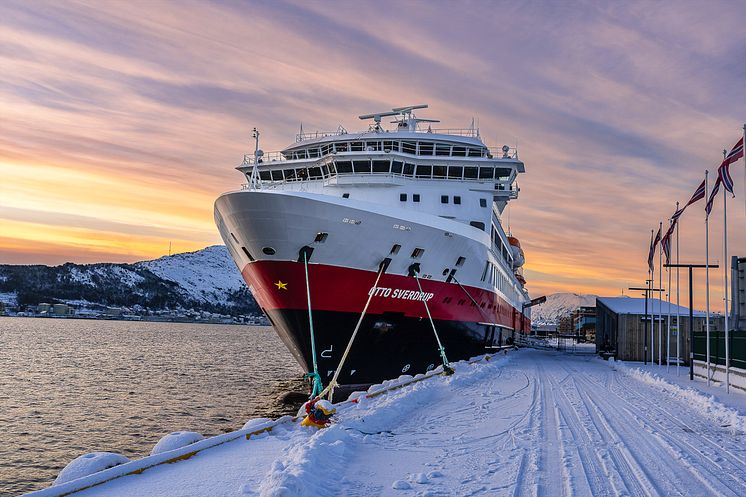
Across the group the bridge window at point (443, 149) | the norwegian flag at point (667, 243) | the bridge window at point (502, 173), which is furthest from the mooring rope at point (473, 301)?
the norwegian flag at point (667, 243)

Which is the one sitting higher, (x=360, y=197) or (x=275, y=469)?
(x=360, y=197)

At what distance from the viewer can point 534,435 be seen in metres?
10.3

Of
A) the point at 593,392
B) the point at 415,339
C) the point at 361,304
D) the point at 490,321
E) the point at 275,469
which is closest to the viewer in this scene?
the point at 275,469

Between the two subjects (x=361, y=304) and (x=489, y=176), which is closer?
(x=361, y=304)

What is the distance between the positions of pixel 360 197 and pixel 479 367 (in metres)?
8.85

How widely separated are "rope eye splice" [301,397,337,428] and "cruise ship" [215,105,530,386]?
18.7 ft

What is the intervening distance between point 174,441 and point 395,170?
19.9m

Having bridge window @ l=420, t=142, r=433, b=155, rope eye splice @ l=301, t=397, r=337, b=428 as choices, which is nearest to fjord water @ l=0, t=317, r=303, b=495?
rope eye splice @ l=301, t=397, r=337, b=428

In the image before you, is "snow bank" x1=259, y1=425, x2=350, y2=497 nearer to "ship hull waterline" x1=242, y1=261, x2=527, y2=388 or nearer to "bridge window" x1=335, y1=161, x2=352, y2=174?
"ship hull waterline" x1=242, y1=261, x2=527, y2=388

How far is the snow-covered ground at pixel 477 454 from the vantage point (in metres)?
6.79

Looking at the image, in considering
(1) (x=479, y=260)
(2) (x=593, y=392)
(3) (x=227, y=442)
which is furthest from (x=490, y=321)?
(3) (x=227, y=442)

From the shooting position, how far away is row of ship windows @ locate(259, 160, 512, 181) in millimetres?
27156

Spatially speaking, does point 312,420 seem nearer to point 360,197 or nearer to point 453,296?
point 453,296

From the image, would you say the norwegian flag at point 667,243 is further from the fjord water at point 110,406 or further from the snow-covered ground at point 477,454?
the fjord water at point 110,406
